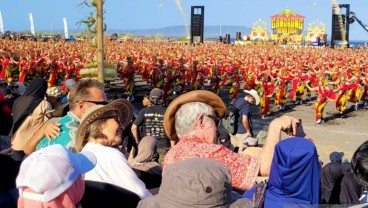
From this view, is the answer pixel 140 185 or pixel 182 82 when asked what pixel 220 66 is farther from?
pixel 140 185

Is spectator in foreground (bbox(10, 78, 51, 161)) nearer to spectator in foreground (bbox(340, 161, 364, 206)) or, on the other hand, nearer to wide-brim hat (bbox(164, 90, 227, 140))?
wide-brim hat (bbox(164, 90, 227, 140))

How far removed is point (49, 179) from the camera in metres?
1.75

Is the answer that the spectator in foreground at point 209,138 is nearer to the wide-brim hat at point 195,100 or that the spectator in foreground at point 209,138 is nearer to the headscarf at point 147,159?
the wide-brim hat at point 195,100

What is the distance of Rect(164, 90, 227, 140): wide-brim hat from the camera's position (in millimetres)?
2754

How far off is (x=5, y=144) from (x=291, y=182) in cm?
298

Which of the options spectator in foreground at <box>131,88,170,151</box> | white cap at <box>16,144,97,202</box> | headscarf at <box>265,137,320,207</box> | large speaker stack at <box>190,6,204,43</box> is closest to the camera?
white cap at <box>16,144,97,202</box>

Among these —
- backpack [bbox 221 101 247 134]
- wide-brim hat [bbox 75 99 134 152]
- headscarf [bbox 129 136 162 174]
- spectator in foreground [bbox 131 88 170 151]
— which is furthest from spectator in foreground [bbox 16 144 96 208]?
backpack [bbox 221 101 247 134]

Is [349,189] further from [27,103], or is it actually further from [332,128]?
[332,128]

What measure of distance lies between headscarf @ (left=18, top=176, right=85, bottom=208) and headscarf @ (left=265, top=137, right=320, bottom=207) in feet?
3.45

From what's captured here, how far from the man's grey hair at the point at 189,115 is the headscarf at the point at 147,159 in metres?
0.73

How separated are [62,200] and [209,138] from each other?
1.02 m

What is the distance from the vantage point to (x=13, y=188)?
2279 millimetres

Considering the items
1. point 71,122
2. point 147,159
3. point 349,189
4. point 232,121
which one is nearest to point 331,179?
point 349,189

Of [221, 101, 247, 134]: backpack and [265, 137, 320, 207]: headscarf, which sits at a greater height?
[265, 137, 320, 207]: headscarf
